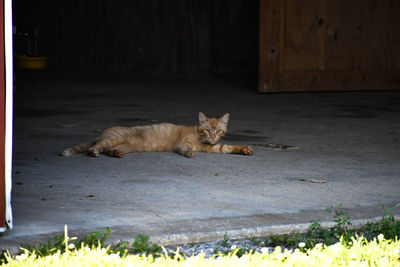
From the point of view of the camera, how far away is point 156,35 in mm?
15664

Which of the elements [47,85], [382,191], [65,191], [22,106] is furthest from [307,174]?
[47,85]

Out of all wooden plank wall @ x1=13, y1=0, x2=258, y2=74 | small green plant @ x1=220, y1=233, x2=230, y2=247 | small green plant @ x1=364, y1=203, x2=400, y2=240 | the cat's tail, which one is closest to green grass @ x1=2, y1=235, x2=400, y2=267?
small green plant @ x1=220, y1=233, x2=230, y2=247

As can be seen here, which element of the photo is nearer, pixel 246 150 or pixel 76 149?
pixel 76 149

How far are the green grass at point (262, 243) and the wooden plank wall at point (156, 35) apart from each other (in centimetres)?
1108

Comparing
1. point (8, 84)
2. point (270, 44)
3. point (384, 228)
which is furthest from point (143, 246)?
point (270, 44)

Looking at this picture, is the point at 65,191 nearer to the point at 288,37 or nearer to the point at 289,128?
the point at 289,128

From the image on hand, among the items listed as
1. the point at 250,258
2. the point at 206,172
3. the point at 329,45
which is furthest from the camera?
the point at 329,45

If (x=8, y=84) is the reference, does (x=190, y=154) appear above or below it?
below

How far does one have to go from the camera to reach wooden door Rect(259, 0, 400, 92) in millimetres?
11695

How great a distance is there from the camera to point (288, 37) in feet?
38.8

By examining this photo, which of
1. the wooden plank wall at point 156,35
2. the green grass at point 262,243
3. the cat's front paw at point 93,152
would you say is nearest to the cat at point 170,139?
the cat's front paw at point 93,152

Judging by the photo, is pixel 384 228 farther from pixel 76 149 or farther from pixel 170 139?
pixel 76 149

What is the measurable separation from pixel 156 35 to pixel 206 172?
1006 centimetres

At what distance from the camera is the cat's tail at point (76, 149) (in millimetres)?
6455
